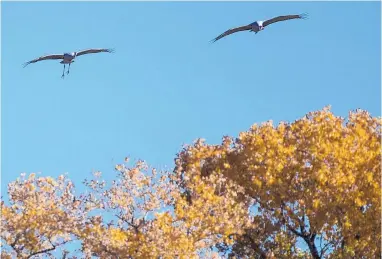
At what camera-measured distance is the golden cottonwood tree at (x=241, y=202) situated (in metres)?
32.2

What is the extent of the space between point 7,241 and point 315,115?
1854 cm

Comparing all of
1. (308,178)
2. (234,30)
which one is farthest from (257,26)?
(308,178)

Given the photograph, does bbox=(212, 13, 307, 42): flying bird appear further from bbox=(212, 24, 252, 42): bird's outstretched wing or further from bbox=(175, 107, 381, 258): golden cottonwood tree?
bbox=(175, 107, 381, 258): golden cottonwood tree

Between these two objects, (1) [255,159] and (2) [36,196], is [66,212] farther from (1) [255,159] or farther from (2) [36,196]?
(1) [255,159]

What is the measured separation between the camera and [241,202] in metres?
34.5

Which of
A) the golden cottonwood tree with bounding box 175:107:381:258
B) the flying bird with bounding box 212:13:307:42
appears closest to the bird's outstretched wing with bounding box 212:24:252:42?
the flying bird with bounding box 212:13:307:42

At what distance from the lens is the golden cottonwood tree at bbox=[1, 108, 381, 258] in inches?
1268

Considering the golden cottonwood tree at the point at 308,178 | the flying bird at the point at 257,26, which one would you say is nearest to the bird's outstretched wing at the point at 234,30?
the flying bird at the point at 257,26

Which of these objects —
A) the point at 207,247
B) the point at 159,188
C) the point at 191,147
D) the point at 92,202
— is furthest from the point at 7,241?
the point at 191,147

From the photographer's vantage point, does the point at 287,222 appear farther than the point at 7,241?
Yes

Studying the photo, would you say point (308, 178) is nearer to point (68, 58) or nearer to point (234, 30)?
point (234, 30)

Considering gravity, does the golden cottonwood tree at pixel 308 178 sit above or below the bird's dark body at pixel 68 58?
below

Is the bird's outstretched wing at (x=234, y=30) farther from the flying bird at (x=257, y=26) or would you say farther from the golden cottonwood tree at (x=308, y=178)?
the golden cottonwood tree at (x=308, y=178)

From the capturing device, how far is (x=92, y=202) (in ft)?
110
